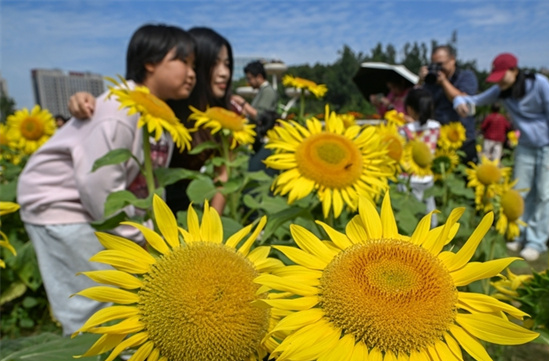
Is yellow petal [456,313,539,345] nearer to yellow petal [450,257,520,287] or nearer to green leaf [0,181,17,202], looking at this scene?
yellow petal [450,257,520,287]

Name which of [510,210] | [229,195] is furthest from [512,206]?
[229,195]

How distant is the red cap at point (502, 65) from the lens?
360 centimetres

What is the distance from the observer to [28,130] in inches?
159

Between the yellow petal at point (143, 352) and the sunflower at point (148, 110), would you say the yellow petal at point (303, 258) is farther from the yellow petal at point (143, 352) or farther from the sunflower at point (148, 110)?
the sunflower at point (148, 110)

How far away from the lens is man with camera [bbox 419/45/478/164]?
13.8 ft

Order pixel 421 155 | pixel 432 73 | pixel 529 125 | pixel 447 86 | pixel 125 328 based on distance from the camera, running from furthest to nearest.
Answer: pixel 432 73, pixel 447 86, pixel 529 125, pixel 421 155, pixel 125 328

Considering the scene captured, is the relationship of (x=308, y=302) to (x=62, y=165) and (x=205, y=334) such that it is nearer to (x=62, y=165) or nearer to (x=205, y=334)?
(x=205, y=334)

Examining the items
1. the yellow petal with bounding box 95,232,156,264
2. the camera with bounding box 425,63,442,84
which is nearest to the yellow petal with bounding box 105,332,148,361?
the yellow petal with bounding box 95,232,156,264

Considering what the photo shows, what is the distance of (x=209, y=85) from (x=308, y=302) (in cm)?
208

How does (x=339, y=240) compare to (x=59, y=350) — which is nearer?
(x=339, y=240)

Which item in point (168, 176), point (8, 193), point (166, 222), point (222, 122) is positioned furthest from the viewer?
point (8, 193)

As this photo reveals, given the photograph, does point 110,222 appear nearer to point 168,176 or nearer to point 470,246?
point 168,176

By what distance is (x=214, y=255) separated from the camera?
688mm

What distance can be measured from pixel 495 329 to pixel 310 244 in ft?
0.88
